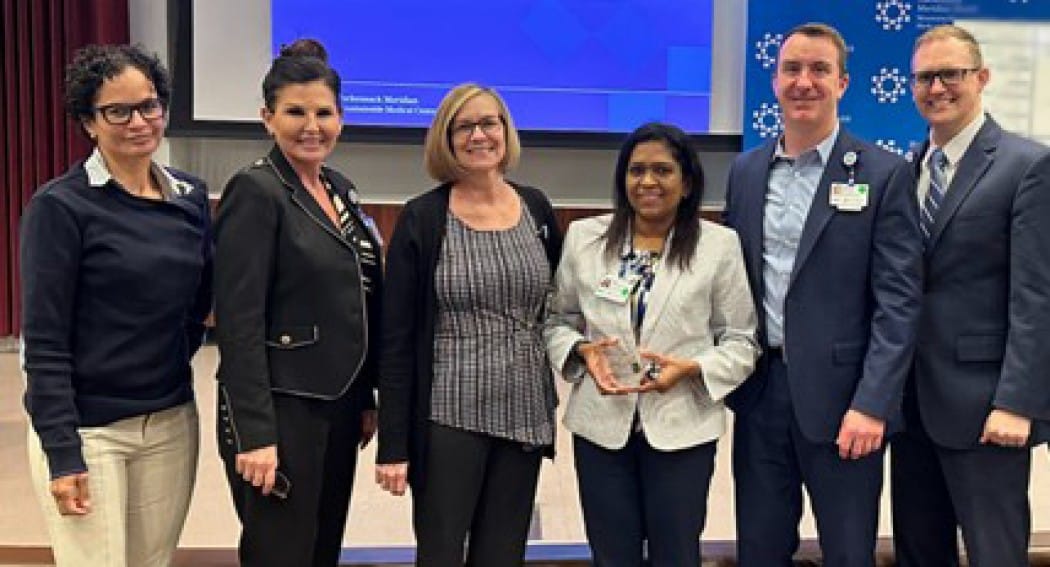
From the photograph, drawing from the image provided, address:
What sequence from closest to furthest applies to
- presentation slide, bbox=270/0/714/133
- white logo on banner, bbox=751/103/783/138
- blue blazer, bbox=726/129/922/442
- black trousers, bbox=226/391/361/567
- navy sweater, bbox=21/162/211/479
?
navy sweater, bbox=21/162/211/479 → black trousers, bbox=226/391/361/567 → blue blazer, bbox=726/129/922/442 → presentation slide, bbox=270/0/714/133 → white logo on banner, bbox=751/103/783/138

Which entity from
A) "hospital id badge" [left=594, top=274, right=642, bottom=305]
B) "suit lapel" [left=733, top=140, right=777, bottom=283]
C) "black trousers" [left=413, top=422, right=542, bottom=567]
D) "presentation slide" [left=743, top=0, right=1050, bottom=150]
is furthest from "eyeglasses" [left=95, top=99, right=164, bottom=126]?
"presentation slide" [left=743, top=0, right=1050, bottom=150]

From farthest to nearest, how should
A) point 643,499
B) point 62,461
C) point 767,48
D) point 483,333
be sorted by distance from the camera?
1. point 767,48
2. point 643,499
3. point 483,333
4. point 62,461

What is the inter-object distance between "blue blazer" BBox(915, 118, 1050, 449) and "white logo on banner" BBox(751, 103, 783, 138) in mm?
3688

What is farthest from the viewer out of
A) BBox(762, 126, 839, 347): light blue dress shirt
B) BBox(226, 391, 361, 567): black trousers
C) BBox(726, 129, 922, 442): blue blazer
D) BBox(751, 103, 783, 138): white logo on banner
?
BBox(751, 103, 783, 138): white logo on banner

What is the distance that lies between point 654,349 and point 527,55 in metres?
4.09

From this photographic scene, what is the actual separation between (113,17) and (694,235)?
483cm

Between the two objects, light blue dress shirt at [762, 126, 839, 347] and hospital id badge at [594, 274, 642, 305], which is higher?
light blue dress shirt at [762, 126, 839, 347]

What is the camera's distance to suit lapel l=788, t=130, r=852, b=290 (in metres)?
2.15

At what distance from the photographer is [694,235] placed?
7.14 feet

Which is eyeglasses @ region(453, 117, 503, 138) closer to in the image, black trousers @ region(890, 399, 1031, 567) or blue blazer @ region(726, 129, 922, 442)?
blue blazer @ region(726, 129, 922, 442)

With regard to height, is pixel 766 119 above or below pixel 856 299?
above

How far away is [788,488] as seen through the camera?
2328 millimetres

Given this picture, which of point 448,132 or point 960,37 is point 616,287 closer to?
point 448,132

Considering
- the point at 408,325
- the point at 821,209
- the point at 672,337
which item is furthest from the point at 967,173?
the point at 408,325
